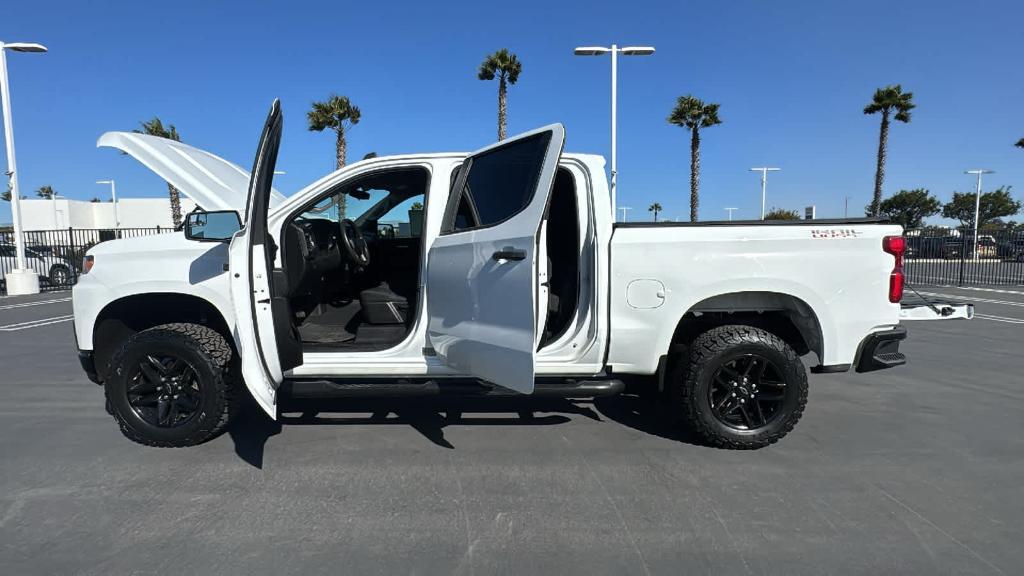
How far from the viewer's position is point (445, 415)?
409 cm

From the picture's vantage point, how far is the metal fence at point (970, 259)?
16688mm

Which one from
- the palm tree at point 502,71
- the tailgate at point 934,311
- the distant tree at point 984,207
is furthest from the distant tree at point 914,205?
the tailgate at point 934,311

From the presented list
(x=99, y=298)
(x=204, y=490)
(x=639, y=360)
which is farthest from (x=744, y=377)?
(x=99, y=298)

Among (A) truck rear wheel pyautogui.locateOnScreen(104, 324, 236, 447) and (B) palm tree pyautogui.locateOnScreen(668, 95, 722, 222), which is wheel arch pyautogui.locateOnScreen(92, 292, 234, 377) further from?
(B) palm tree pyautogui.locateOnScreen(668, 95, 722, 222)

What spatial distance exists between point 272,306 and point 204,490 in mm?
1109

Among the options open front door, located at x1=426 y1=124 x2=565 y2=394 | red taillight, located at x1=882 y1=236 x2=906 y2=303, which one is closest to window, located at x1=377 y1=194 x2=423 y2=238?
open front door, located at x1=426 y1=124 x2=565 y2=394

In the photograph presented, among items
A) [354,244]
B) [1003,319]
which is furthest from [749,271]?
[1003,319]

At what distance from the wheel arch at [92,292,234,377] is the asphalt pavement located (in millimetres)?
687

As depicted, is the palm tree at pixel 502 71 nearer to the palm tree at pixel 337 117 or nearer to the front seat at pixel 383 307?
the palm tree at pixel 337 117

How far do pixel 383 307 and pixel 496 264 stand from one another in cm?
135

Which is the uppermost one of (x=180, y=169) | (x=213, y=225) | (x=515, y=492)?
(x=180, y=169)

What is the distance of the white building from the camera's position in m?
46.2

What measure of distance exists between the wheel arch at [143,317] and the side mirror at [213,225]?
0.47 m

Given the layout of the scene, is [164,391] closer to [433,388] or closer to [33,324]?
[433,388]
